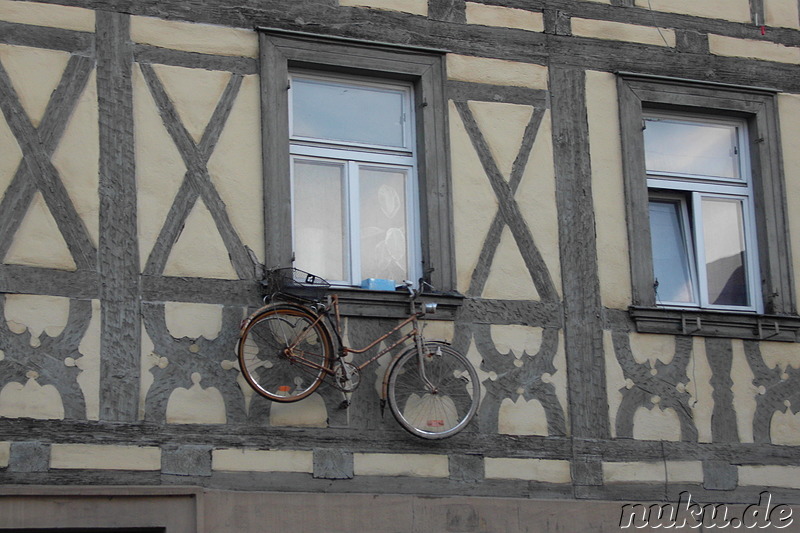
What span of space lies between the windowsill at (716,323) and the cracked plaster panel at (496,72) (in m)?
1.83

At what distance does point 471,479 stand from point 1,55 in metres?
4.17

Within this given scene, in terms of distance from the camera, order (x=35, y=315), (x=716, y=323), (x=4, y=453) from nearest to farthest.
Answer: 1. (x=4, y=453)
2. (x=35, y=315)
3. (x=716, y=323)

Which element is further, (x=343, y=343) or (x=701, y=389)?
(x=701, y=389)

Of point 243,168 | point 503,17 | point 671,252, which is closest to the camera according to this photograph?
point 243,168

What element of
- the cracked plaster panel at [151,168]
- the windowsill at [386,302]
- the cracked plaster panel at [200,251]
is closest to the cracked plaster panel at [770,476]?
the windowsill at [386,302]

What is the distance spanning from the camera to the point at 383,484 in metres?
11.2

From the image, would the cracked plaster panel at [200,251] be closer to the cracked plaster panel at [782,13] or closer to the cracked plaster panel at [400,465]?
the cracked plaster panel at [400,465]

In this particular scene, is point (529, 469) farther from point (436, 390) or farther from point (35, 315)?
point (35, 315)

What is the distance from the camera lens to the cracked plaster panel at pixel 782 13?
13430 millimetres

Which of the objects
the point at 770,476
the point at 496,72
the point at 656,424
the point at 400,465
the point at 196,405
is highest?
the point at 496,72

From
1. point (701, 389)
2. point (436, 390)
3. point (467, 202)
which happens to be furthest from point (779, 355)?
point (436, 390)

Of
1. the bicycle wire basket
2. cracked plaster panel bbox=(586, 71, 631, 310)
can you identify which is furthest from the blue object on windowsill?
cracked plaster panel bbox=(586, 71, 631, 310)

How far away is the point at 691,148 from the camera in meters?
13.1

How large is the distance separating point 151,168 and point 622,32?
12.6 feet
